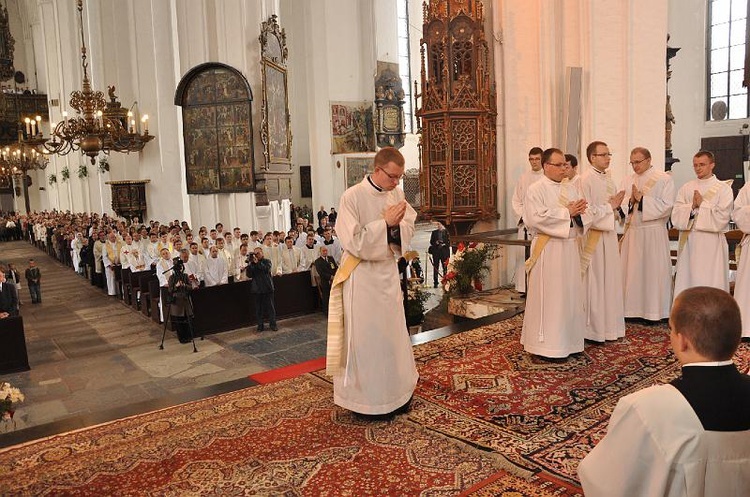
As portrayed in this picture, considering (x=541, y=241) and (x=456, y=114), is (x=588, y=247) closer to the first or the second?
(x=541, y=241)

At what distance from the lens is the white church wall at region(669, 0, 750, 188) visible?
20.4 meters

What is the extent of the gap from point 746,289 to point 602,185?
72.2 inches

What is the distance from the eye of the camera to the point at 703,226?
682cm

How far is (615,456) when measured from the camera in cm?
221

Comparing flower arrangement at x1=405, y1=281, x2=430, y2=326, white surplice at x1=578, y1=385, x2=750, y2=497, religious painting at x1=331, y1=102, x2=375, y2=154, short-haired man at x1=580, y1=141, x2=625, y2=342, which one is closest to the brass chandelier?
flower arrangement at x1=405, y1=281, x2=430, y2=326

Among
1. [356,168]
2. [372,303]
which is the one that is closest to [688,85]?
[356,168]

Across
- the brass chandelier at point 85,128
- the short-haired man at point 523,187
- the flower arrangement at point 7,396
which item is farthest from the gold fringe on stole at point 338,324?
the brass chandelier at point 85,128

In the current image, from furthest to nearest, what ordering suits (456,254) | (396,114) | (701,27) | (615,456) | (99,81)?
1. (396,114)
2. (99,81)
3. (701,27)
4. (456,254)
5. (615,456)

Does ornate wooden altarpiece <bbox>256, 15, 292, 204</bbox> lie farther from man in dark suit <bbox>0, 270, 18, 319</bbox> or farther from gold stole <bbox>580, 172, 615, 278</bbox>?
gold stole <bbox>580, 172, 615, 278</bbox>

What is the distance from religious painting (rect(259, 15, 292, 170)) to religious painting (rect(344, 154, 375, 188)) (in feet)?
24.1

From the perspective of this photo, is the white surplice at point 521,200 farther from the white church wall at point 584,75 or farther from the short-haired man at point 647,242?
the short-haired man at point 647,242

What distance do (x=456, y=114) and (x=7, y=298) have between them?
837 centimetres

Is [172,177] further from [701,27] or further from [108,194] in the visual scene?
[701,27]

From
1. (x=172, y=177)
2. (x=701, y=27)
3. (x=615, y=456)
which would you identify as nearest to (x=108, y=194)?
(x=172, y=177)
